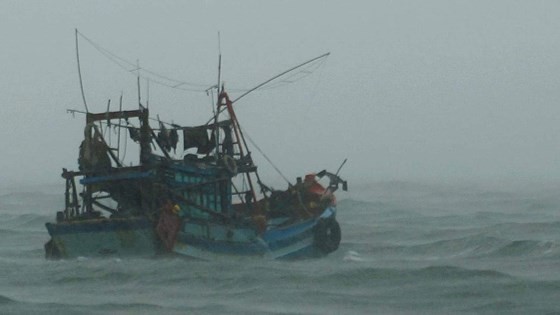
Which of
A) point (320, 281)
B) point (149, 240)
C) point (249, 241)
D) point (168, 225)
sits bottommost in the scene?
point (320, 281)

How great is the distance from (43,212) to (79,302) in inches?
1974

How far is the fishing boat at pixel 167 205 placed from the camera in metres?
39.0

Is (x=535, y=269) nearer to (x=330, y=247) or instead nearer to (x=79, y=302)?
(x=330, y=247)

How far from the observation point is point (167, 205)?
38969 millimetres

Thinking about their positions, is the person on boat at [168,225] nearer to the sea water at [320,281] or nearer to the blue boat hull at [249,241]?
the blue boat hull at [249,241]

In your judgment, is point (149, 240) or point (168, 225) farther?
point (149, 240)

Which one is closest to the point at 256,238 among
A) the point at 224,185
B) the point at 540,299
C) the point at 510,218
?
the point at 224,185

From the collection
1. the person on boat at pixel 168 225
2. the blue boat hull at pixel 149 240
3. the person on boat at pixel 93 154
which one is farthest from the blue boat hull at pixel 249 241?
the person on boat at pixel 93 154

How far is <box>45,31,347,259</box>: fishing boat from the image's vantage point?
128ft

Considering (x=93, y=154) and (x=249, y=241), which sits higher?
(x=93, y=154)

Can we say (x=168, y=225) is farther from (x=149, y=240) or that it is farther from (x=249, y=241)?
(x=249, y=241)

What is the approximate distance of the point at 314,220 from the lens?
4431 centimetres

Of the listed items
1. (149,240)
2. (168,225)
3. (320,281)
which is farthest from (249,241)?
(320,281)

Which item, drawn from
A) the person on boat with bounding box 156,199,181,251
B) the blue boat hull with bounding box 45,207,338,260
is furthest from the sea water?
the person on boat with bounding box 156,199,181,251
